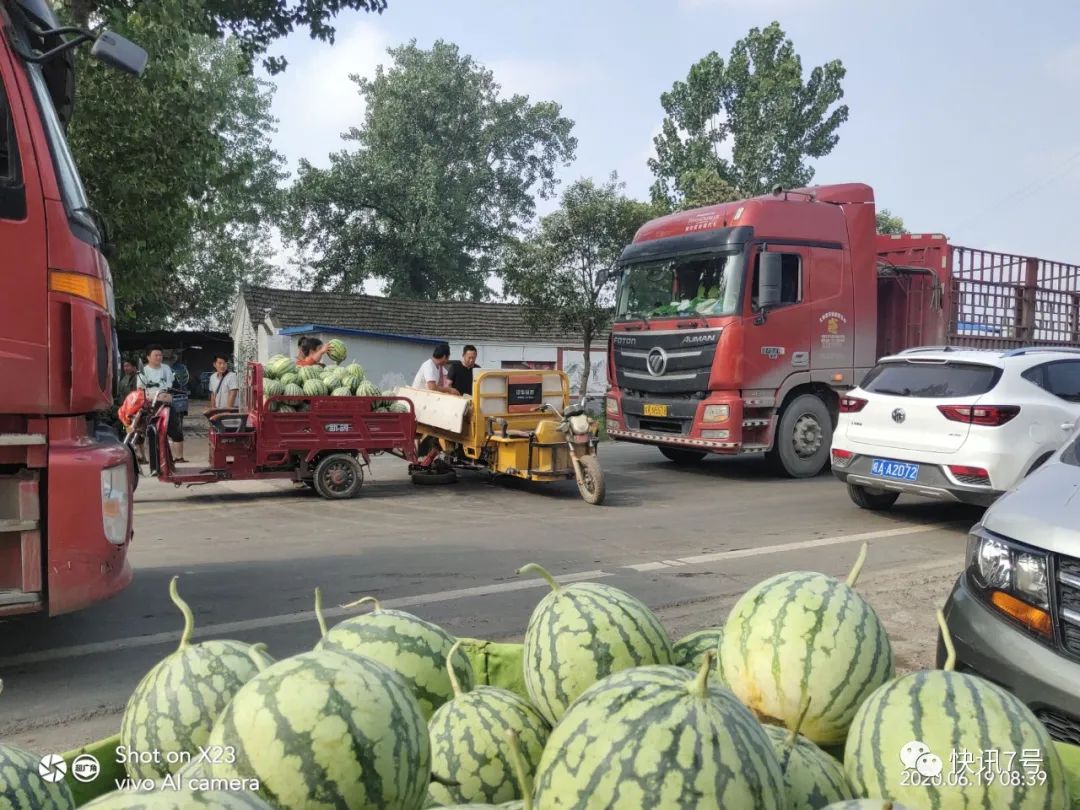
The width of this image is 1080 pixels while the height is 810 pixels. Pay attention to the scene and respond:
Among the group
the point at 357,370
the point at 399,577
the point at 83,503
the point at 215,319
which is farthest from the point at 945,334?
the point at 215,319

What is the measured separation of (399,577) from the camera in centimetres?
645

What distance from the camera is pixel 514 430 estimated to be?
34.7ft

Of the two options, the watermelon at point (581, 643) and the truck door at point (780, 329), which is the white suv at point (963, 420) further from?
the watermelon at point (581, 643)

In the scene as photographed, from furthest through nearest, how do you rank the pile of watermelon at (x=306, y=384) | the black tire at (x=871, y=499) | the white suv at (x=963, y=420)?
1. the pile of watermelon at (x=306, y=384)
2. the black tire at (x=871, y=499)
3. the white suv at (x=963, y=420)

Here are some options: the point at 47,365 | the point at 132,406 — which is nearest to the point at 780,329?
the point at 132,406

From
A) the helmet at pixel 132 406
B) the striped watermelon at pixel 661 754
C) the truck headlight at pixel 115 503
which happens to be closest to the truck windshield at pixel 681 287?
the helmet at pixel 132 406

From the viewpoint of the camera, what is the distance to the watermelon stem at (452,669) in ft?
4.61

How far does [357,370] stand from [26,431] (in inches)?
281

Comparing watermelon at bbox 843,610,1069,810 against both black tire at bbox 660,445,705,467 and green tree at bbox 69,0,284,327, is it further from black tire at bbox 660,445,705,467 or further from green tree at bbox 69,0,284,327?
black tire at bbox 660,445,705,467

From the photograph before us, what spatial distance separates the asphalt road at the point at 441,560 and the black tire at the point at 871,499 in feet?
0.48

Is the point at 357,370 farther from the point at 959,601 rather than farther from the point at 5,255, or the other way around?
the point at 959,601

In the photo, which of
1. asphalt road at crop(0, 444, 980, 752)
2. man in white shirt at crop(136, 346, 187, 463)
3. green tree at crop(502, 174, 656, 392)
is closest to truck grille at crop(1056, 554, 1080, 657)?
asphalt road at crop(0, 444, 980, 752)

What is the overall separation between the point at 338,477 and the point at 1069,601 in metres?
8.63

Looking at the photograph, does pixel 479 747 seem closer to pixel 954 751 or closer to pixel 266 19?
pixel 954 751
